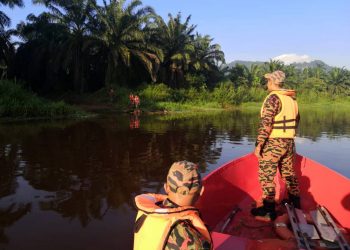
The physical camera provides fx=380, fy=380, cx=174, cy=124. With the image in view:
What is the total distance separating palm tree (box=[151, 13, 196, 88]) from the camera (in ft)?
112

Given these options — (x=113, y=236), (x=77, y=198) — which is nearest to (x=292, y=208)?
(x=113, y=236)

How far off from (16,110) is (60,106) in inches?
114

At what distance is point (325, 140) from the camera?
44.1 feet

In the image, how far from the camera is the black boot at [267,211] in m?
4.16

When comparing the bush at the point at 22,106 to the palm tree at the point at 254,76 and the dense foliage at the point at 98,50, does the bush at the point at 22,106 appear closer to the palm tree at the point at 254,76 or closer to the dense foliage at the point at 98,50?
the dense foliage at the point at 98,50

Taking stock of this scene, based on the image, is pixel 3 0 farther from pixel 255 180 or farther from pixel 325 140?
pixel 255 180

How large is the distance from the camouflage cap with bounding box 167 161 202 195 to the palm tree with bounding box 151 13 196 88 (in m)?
31.9

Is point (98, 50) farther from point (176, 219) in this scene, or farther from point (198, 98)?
point (176, 219)

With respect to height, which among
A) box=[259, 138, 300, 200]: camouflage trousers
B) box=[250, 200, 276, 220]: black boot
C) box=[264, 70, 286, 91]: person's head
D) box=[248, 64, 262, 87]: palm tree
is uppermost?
box=[248, 64, 262, 87]: palm tree

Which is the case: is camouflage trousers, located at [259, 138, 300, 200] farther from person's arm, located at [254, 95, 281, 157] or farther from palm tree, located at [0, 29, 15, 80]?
palm tree, located at [0, 29, 15, 80]

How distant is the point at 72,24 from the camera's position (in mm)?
28344

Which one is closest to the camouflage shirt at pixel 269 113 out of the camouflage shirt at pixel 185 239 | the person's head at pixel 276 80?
the person's head at pixel 276 80

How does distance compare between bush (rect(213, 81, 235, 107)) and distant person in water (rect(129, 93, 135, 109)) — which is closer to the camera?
distant person in water (rect(129, 93, 135, 109))

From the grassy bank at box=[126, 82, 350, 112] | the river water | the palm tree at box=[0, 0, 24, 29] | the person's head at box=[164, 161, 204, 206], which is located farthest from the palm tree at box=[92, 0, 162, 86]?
the person's head at box=[164, 161, 204, 206]
